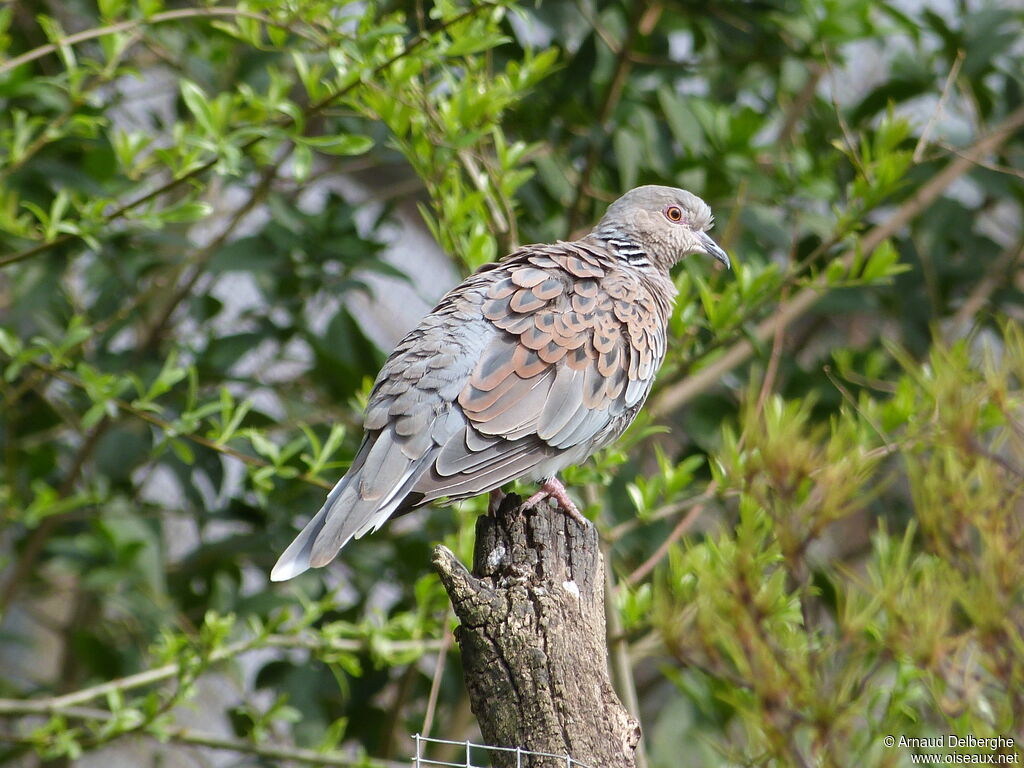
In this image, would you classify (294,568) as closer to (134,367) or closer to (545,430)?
(545,430)

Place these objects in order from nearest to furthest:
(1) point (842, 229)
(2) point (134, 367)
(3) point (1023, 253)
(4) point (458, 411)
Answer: (4) point (458, 411) < (1) point (842, 229) < (2) point (134, 367) < (3) point (1023, 253)

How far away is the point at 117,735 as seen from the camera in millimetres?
3930

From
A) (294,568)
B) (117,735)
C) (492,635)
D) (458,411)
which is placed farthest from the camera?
(117,735)

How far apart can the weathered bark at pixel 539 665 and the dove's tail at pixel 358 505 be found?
310 mm

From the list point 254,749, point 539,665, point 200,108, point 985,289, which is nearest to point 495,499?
point 539,665

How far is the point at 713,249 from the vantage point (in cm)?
403

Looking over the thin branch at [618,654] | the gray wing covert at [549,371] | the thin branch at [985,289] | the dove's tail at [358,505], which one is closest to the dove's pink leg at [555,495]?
the gray wing covert at [549,371]

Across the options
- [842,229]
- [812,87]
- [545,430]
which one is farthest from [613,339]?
[812,87]

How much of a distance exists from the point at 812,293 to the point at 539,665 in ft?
9.25

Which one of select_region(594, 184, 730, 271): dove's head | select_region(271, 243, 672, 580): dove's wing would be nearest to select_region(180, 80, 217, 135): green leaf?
select_region(271, 243, 672, 580): dove's wing

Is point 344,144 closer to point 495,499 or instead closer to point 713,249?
point 495,499

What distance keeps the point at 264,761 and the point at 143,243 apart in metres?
2.16

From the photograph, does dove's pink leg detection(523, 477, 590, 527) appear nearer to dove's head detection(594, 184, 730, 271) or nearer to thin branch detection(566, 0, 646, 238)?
dove's head detection(594, 184, 730, 271)

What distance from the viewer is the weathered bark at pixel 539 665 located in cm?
248
